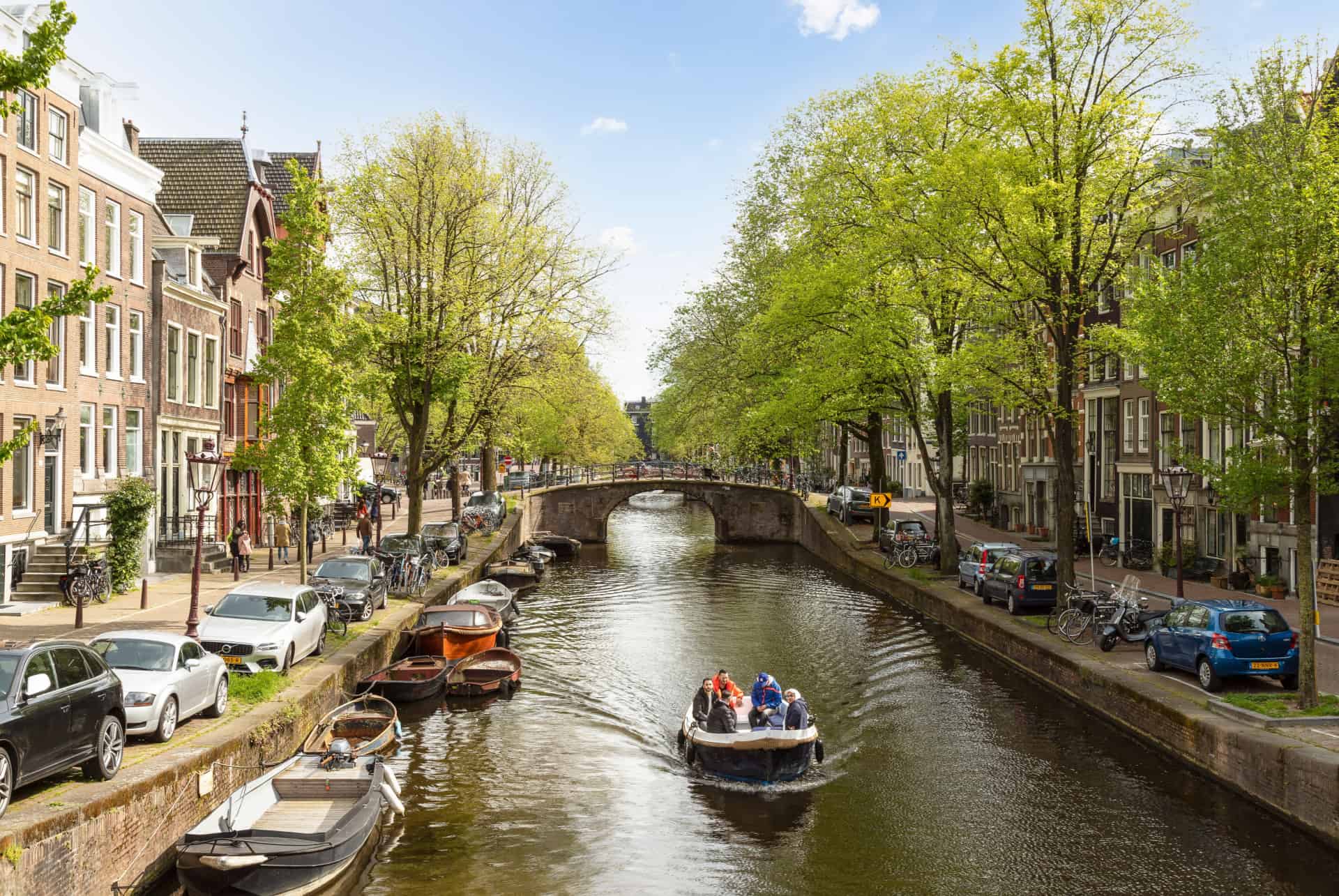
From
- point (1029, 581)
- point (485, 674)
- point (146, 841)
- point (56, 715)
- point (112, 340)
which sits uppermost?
point (112, 340)

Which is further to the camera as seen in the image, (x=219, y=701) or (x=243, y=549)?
(x=243, y=549)

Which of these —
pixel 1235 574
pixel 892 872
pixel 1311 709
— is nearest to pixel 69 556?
pixel 892 872

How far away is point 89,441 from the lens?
31750 mm

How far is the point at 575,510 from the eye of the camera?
71062mm

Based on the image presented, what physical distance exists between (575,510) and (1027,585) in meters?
42.4

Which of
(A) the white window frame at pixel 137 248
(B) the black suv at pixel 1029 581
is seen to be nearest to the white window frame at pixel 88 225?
(A) the white window frame at pixel 137 248

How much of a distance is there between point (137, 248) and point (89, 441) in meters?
6.58

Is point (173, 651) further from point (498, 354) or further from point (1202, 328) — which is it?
point (498, 354)

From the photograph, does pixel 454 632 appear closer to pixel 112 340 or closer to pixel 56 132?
pixel 112 340

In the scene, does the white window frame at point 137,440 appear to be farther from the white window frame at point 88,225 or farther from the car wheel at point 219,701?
the car wheel at point 219,701

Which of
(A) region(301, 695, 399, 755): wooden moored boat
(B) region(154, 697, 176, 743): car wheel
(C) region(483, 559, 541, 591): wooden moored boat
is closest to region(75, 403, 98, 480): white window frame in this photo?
(A) region(301, 695, 399, 755): wooden moored boat

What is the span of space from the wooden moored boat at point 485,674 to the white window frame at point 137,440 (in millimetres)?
14184

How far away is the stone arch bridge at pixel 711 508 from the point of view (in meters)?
70.5

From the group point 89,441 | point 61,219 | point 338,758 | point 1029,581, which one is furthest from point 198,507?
point 1029,581
